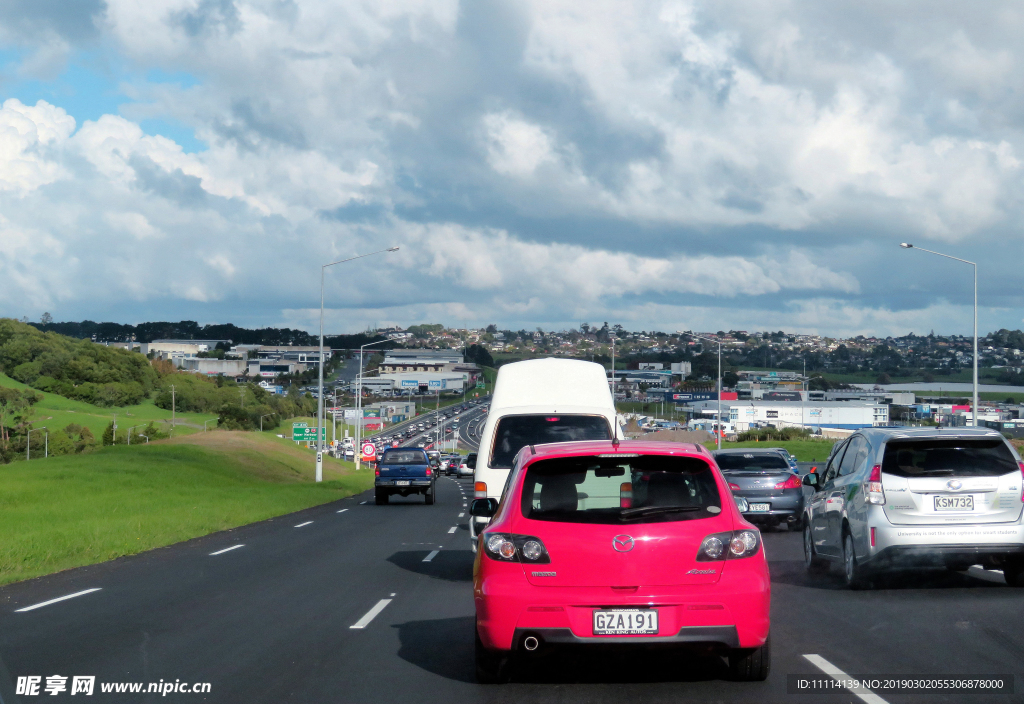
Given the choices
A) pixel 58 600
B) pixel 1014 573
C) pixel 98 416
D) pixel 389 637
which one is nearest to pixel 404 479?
pixel 58 600

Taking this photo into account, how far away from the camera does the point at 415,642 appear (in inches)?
356

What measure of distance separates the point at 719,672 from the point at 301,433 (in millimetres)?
57788

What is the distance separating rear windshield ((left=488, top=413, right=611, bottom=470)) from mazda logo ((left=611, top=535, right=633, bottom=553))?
7245mm

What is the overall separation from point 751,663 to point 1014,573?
6184mm

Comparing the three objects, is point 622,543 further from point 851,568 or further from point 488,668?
point 851,568

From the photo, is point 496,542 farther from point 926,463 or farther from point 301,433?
point 301,433

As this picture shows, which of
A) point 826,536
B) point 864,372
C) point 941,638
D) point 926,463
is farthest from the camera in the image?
point 864,372

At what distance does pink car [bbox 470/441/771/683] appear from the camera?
6.75m

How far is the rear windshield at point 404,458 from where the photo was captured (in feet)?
120

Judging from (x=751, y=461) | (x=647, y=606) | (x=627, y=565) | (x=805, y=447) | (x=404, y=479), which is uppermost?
(x=627, y=565)

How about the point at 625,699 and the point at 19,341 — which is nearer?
the point at 625,699

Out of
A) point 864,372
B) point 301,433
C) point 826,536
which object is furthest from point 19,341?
point 826,536

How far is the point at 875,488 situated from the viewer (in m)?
11.5

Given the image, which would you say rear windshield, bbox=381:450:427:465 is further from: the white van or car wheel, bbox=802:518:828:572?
car wheel, bbox=802:518:828:572
